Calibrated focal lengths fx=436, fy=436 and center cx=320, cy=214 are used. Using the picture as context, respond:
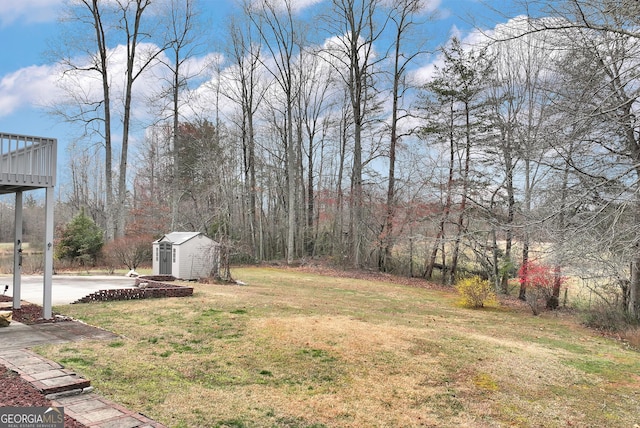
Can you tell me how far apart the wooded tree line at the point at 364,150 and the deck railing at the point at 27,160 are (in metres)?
7.73

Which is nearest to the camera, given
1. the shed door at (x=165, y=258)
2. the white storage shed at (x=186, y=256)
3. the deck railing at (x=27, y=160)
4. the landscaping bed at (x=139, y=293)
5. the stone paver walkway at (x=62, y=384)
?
the stone paver walkway at (x=62, y=384)

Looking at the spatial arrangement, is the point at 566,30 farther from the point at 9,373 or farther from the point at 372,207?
the point at 372,207

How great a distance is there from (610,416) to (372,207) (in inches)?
721

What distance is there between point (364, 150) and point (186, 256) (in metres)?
12.3

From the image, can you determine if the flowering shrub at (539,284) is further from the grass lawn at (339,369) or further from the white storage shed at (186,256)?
the white storage shed at (186,256)

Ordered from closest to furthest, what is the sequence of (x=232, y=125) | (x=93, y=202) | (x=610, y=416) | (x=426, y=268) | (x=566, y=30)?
1. (x=610, y=416)
2. (x=566, y=30)
3. (x=426, y=268)
4. (x=232, y=125)
5. (x=93, y=202)

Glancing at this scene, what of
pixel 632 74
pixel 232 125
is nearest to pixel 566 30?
pixel 632 74

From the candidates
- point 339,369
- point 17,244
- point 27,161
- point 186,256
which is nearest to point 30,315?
point 17,244

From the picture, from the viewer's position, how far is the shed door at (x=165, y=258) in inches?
623

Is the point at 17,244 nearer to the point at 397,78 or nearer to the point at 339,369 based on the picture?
the point at 339,369

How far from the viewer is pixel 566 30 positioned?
582 centimetres

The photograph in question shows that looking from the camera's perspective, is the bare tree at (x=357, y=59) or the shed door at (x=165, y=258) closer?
the shed door at (x=165, y=258)

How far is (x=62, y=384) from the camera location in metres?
3.94

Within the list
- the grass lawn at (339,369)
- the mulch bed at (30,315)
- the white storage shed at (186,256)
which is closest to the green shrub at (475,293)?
the grass lawn at (339,369)
